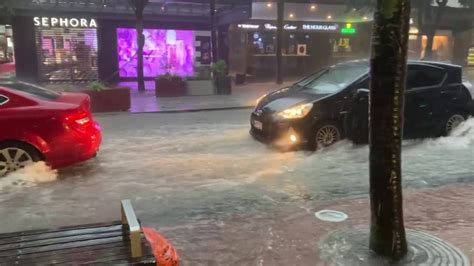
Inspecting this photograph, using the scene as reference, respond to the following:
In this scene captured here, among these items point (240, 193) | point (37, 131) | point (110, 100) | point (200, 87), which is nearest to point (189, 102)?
point (200, 87)

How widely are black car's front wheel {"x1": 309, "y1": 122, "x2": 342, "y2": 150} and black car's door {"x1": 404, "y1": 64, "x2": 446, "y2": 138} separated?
1.37m

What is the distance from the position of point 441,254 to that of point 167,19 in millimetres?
23233

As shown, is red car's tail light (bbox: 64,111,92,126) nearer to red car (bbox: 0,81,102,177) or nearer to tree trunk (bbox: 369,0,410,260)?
red car (bbox: 0,81,102,177)

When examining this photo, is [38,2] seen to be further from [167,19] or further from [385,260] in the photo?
[385,260]

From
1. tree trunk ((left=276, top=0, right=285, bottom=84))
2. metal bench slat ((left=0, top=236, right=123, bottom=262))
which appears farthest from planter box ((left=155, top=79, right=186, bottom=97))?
metal bench slat ((left=0, top=236, right=123, bottom=262))

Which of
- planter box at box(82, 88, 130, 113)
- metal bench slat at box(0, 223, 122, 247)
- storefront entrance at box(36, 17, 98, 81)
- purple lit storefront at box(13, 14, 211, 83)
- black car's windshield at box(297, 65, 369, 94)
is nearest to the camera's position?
metal bench slat at box(0, 223, 122, 247)

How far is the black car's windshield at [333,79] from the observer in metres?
9.12

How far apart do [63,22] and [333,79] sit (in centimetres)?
1775

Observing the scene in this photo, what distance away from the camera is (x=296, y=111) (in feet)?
28.4

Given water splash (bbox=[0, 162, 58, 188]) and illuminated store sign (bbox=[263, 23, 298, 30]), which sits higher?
illuminated store sign (bbox=[263, 23, 298, 30])

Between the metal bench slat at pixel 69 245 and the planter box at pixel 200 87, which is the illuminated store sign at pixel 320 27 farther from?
the metal bench slat at pixel 69 245

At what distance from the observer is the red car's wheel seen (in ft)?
23.2

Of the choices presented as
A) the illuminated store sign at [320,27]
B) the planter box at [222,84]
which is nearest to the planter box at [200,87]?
the planter box at [222,84]

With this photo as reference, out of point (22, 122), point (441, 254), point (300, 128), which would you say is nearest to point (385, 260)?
point (441, 254)
